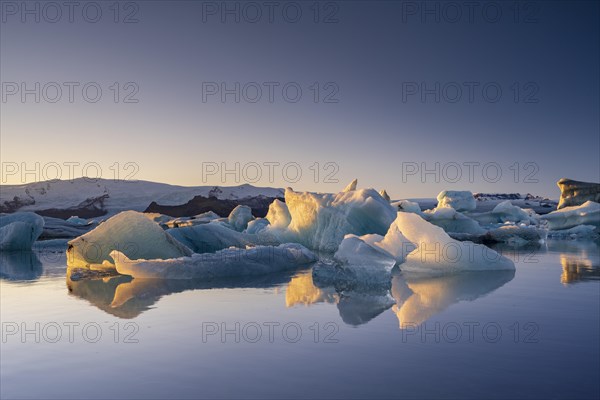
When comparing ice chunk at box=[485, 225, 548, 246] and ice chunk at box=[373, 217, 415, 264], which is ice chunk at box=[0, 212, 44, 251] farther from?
ice chunk at box=[485, 225, 548, 246]

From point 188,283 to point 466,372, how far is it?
5314 mm

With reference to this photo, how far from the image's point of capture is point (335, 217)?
50.2ft

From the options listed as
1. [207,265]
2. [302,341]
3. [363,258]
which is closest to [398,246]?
[363,258]

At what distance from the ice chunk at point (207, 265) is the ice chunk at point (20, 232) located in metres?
9.92

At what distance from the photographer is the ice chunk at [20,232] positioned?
16.7 metres

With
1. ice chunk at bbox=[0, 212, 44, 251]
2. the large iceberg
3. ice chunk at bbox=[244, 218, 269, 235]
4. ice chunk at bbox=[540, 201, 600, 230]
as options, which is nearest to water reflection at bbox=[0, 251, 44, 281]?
ice chunk at bbox=[0, 212, 44, 251]

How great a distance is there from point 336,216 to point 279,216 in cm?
413

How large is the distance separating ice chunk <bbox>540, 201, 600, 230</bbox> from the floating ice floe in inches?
478

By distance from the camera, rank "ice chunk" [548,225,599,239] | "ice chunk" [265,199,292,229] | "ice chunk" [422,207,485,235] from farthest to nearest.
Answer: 1. "ice chunk" [548,225,599,239]
2. "ice chunk" [422,207,485,235]
3. "ice chunk" [265,199,292,229]

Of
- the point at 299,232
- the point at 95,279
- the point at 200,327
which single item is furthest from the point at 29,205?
the point at 200,327

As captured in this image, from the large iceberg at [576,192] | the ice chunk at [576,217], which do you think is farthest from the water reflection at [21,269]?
the large iceberg at [576,192]

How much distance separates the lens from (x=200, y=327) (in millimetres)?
4750

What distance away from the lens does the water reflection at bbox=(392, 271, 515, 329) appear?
5.30 m

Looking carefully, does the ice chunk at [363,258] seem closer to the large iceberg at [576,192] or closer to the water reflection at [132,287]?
the water reflection at [132,287]
